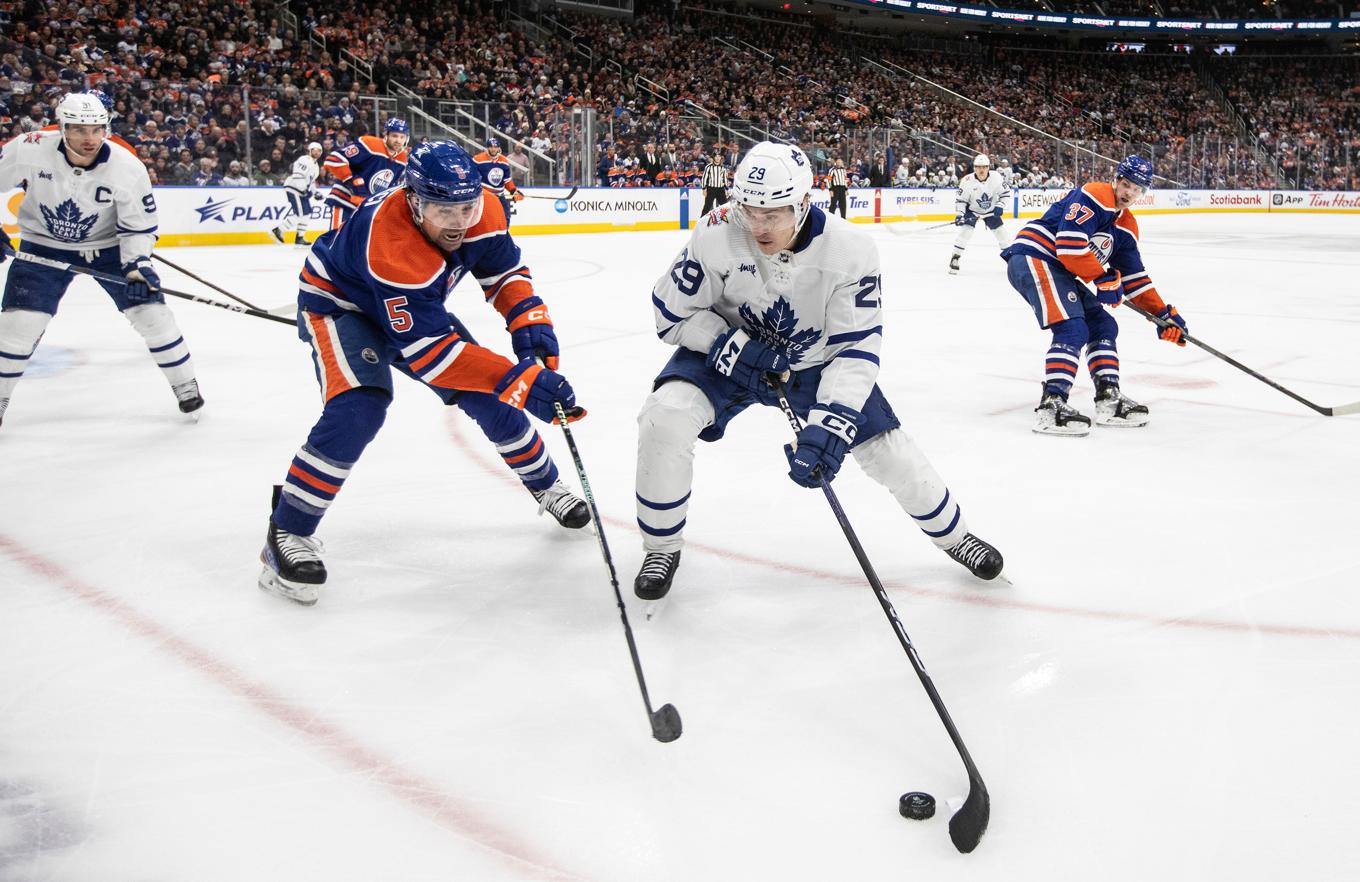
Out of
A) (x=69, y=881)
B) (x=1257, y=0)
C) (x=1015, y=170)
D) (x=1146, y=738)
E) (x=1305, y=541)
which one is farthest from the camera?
(x=1257, y=0)

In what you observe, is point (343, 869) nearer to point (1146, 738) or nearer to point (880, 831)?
point (880, 831)

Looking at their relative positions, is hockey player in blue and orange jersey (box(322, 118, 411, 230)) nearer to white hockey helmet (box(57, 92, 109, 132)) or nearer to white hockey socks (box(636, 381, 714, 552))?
white hockey helmet (box(57, 92, 109, 132))

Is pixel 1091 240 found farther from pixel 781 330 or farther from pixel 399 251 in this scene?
pixel 399 251

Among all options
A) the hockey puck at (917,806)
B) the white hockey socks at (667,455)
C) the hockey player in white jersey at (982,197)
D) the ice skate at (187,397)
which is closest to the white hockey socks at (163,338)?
the ice skate at (187,397)

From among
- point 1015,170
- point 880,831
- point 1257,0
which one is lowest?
point 880,831

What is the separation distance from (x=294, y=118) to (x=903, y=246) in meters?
8.02

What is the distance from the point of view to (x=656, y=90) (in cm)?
2389

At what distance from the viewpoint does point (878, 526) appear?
358 cm

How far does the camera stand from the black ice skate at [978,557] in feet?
9.89

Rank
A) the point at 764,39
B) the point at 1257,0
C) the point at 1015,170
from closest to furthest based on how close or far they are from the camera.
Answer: the point at 1015,170 → the point at 764,39 → the point at 1257,0

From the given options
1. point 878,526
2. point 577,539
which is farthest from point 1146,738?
point 577,539

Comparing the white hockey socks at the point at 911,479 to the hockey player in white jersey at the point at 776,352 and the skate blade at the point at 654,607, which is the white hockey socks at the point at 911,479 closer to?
the hockey player in white jersey at the point at 776,352

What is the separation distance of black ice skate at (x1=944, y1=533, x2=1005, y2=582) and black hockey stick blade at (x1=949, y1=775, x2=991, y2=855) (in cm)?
118

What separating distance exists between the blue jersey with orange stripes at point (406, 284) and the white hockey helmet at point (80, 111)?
1987 mm
